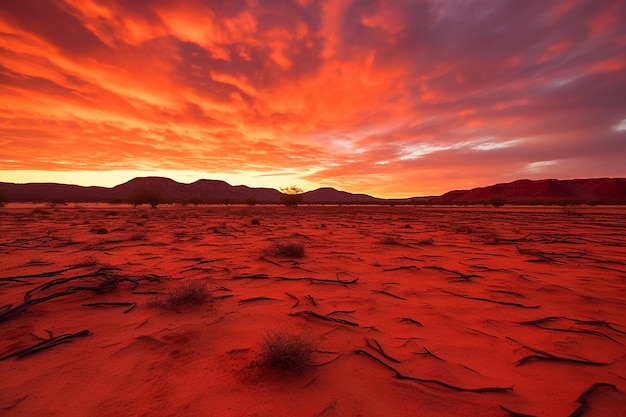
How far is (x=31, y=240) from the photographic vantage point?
7648 millimetres

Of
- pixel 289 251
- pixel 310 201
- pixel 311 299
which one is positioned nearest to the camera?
pixel 311 299

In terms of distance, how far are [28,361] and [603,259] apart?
9.08 m

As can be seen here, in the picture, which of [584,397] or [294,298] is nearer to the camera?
[584,397]

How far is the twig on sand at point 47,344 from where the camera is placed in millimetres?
2164

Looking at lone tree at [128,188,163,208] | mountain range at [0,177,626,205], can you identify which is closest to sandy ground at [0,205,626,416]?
lone tree at [128,188,163,208]

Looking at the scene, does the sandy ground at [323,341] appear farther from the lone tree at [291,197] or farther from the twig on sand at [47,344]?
the lone tree at [291,197]

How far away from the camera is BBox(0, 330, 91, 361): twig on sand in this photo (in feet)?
7.10

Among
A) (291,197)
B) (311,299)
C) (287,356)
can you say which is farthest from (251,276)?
(291,197)

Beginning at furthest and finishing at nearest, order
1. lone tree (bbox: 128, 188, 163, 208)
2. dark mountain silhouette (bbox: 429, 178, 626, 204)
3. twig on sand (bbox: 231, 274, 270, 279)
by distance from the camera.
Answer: dark mountain silhouette (bbox: 429, 178, 626, 204) < lone tree (bbox: 128, 188, 163, 208) < twig on sand (bbox: 231, 274, 270, 279)

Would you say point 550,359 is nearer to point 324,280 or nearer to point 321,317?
point 321,317

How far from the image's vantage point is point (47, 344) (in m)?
2.31

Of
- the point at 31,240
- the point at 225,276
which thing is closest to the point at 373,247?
the point at 225,276

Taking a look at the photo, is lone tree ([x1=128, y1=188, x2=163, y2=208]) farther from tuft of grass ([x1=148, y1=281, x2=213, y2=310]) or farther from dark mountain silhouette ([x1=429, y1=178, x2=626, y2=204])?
dark mountain silhouette ([x1=429, y1=178, x2=626, y2=204])

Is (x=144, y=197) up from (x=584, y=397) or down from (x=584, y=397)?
up
